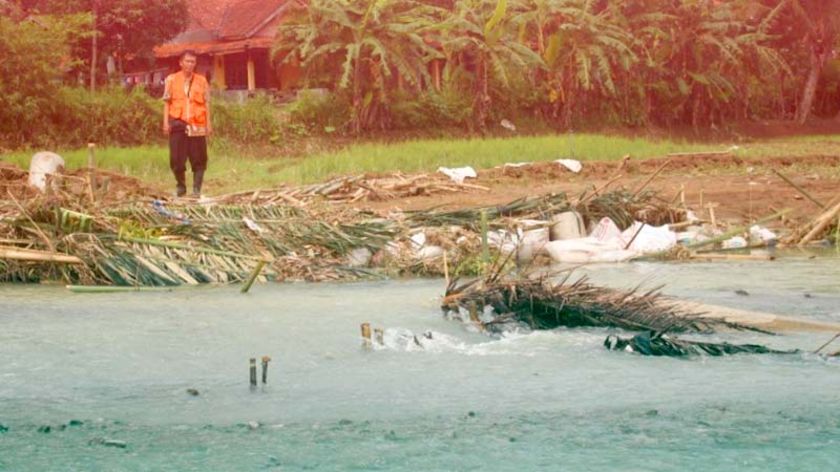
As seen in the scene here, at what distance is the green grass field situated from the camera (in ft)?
52.8

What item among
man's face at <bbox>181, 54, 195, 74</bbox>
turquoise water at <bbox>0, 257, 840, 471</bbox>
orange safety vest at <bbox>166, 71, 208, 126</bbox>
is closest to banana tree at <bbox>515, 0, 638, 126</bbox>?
orange safety vest at <bbox>166, 71, 208, 126</bbox>

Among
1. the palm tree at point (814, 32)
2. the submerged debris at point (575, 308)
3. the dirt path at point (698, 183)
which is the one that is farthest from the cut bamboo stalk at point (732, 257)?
the palm tree at point (814, 32)

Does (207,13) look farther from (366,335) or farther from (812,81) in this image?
(366,335)

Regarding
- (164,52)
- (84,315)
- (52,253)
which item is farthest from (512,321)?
(164,52)

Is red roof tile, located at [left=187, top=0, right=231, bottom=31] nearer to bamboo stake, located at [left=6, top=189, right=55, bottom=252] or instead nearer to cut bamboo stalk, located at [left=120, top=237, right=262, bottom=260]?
bamboo stake, located at [left=6, top=189, right=55, bottom=252]

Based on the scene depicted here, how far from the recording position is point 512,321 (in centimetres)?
749

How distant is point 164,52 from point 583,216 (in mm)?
23765

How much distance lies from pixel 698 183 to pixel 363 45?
949cm

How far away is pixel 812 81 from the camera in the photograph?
1264 inches

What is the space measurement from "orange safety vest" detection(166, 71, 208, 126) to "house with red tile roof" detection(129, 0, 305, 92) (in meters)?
18.3

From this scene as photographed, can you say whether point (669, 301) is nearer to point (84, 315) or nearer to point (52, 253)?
point (84, 315)

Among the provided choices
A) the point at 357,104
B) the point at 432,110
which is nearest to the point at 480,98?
the point at 432,110

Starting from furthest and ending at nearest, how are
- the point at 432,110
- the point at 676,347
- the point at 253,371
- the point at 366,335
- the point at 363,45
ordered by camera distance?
the point at 432,110 → the point at 363,45 → the point at 366,335 → the point at 676,347 → the point at 253,371

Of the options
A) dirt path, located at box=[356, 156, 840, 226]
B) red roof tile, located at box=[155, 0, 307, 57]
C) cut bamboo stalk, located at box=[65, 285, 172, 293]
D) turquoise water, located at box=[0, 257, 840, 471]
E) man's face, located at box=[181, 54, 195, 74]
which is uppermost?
red roof tile, located at box=[155, 0, 307, 57]
